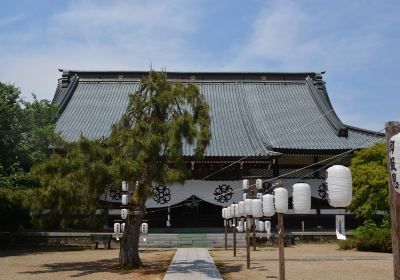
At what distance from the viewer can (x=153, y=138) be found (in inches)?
505

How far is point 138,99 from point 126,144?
1.74m

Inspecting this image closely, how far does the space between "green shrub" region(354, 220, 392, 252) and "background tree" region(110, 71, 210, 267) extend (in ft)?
32.1

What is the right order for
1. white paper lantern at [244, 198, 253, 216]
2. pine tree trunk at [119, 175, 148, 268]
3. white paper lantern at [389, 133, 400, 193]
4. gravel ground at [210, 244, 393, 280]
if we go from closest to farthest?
1. white paper lantern at [389, 133, 400, 193]
2. gravel ground at [210, 244, 393, 280]
3. pine tree trunk at [119, 175, 148, 268]
4. white paper lantern at [244, 198, 253, 216]

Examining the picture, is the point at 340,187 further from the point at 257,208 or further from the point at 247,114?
the point at 247,114

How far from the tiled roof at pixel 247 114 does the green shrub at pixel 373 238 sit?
16.0ft

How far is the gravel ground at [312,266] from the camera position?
12.3 m

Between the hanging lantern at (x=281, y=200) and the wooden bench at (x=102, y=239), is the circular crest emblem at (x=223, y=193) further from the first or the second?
the hanging lantern at (x=281, y=200)

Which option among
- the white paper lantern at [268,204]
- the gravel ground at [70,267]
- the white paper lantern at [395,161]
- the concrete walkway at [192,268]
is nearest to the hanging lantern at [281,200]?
the white paper lantern at [268,204]

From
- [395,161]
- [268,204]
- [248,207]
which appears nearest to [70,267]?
[248,207]

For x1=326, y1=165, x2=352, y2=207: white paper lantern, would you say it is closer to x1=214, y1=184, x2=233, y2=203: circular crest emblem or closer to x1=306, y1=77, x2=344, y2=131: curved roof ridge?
x1=214, y1=184, x2=233, y2=203: circular crest emblem

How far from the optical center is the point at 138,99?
554 inches

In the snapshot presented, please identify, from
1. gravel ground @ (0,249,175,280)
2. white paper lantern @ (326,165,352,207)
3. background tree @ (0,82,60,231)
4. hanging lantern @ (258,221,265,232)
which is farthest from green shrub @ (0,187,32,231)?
white paper lantern @ (326,165,352,207)

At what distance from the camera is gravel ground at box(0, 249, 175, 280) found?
12414 mm

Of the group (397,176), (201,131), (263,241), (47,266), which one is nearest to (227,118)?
(263,241)
